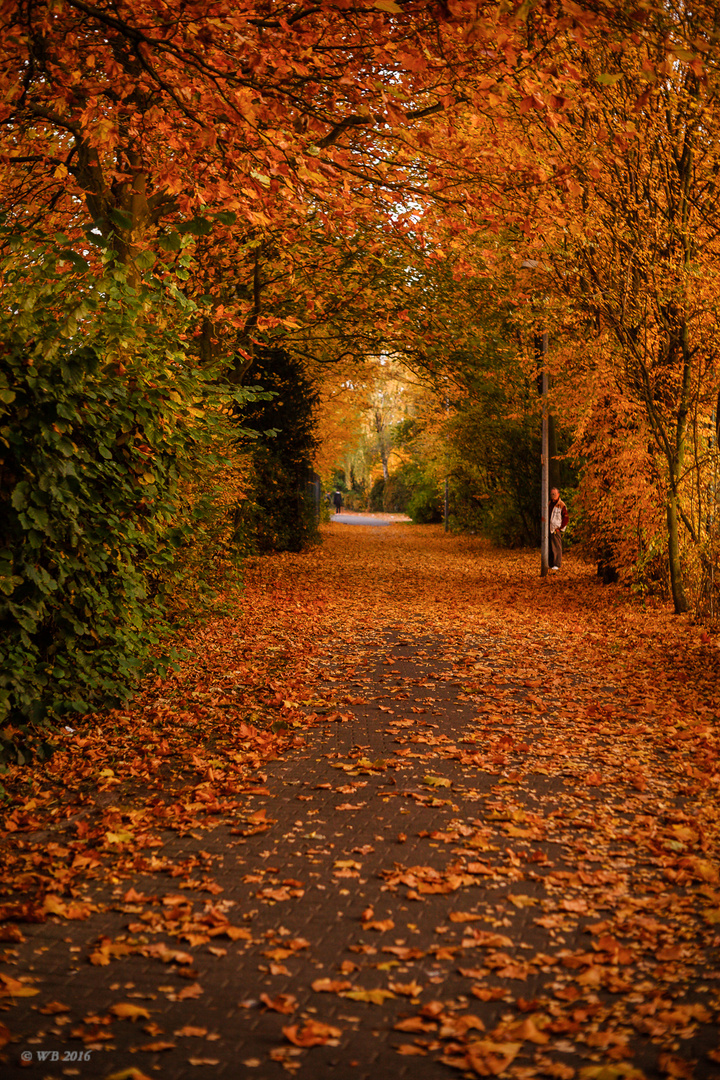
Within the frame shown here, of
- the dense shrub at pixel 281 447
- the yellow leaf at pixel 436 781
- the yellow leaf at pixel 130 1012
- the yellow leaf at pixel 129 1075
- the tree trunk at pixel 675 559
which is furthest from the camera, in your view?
the dense shrub at pixel 281 447

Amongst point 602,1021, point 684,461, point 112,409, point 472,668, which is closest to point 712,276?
point 684,461

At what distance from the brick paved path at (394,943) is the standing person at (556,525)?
44.7ft

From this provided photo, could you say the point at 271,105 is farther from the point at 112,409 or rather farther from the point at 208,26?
the point at 112,409

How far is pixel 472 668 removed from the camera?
33.0 ft

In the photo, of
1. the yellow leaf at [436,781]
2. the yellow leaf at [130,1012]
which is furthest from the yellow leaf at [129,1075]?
the yellow leaf at [436,781]

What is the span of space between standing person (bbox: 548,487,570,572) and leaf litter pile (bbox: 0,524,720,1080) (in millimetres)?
10538

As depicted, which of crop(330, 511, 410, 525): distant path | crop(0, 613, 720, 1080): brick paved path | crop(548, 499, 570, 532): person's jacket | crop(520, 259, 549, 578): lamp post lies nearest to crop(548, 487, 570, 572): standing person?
crop(548, 499, 570, 532): person's jacket

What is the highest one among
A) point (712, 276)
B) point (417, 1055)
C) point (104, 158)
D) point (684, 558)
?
point (104, 158)

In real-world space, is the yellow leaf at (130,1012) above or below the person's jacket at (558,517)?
below

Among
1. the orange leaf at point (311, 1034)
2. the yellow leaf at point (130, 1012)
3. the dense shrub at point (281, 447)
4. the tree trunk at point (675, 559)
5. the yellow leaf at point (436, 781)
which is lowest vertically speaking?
the orange leaf at point (311, 1034)

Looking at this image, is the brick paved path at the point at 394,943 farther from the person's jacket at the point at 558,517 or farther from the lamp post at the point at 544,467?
the person's jacket at the point at 558,517

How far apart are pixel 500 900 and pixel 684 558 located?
1060 cm

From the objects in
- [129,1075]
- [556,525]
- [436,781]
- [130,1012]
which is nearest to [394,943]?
[130,1012]

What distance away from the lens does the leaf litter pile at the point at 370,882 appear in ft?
10.7
